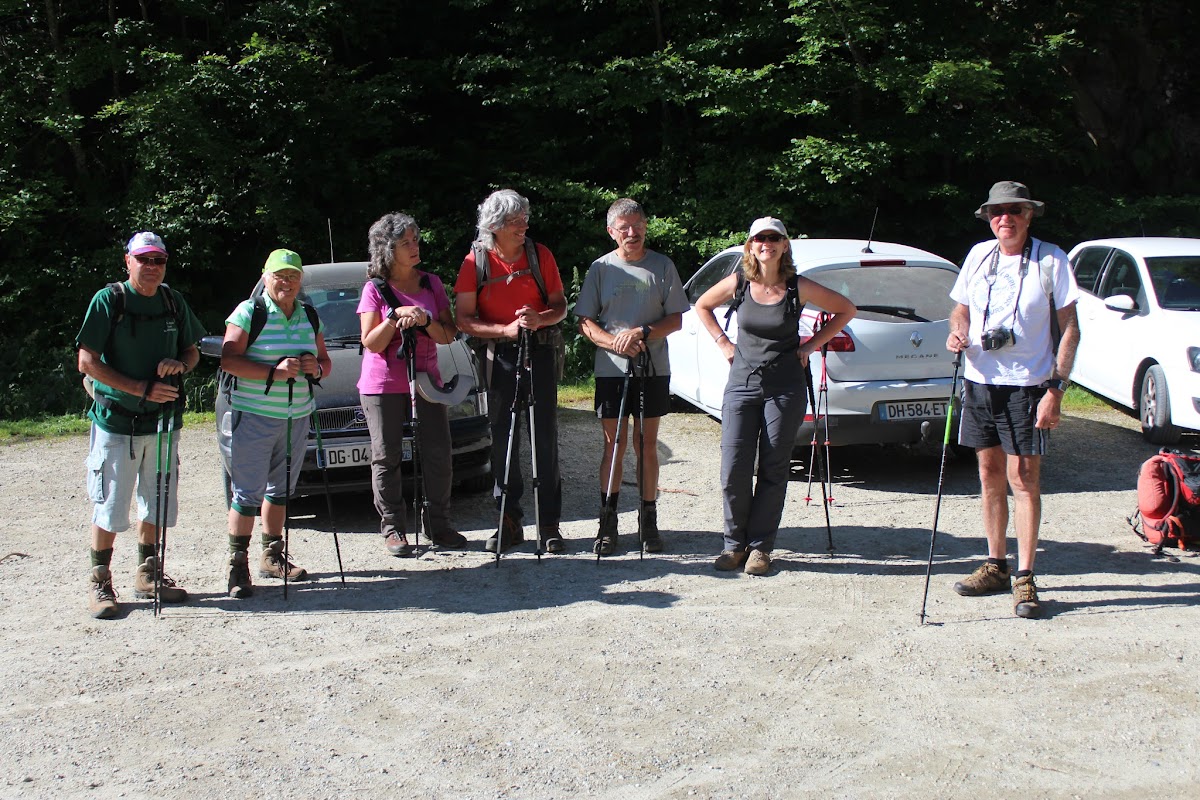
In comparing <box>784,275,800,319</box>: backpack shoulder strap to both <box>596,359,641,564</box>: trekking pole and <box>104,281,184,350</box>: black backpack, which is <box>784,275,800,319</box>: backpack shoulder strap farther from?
<box>104,281,184,350</box>: black backpack

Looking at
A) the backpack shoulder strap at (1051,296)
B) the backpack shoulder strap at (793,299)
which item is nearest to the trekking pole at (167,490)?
the backpack shoulder strap at (793,299)

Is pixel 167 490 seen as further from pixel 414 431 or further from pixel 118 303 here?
pixel 414 431

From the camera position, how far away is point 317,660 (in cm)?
510

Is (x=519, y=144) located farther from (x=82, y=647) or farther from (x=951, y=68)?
(x=82, y=647)

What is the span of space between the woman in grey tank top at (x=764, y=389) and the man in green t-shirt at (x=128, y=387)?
2984 mm

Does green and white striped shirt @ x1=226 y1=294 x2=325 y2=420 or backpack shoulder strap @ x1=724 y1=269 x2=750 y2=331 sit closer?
green and white striped shirt @ x1=226 y1=294 x2=325 y2=420

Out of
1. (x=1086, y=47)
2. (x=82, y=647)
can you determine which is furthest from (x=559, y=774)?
(x=1086, y=47)

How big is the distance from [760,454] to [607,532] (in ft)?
3.39

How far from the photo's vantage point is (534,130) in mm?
16594

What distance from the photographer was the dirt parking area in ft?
13.1

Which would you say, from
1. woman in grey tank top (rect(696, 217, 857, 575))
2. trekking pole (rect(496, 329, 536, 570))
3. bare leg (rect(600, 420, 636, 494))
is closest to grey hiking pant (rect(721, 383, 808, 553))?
woman in grey tank top (rect(696, 217, 857, 575))

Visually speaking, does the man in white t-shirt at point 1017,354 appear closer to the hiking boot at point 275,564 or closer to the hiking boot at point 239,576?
the hiking boot at point 275,564

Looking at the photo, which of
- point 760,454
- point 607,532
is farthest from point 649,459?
point 760,454

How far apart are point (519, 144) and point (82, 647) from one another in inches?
488
